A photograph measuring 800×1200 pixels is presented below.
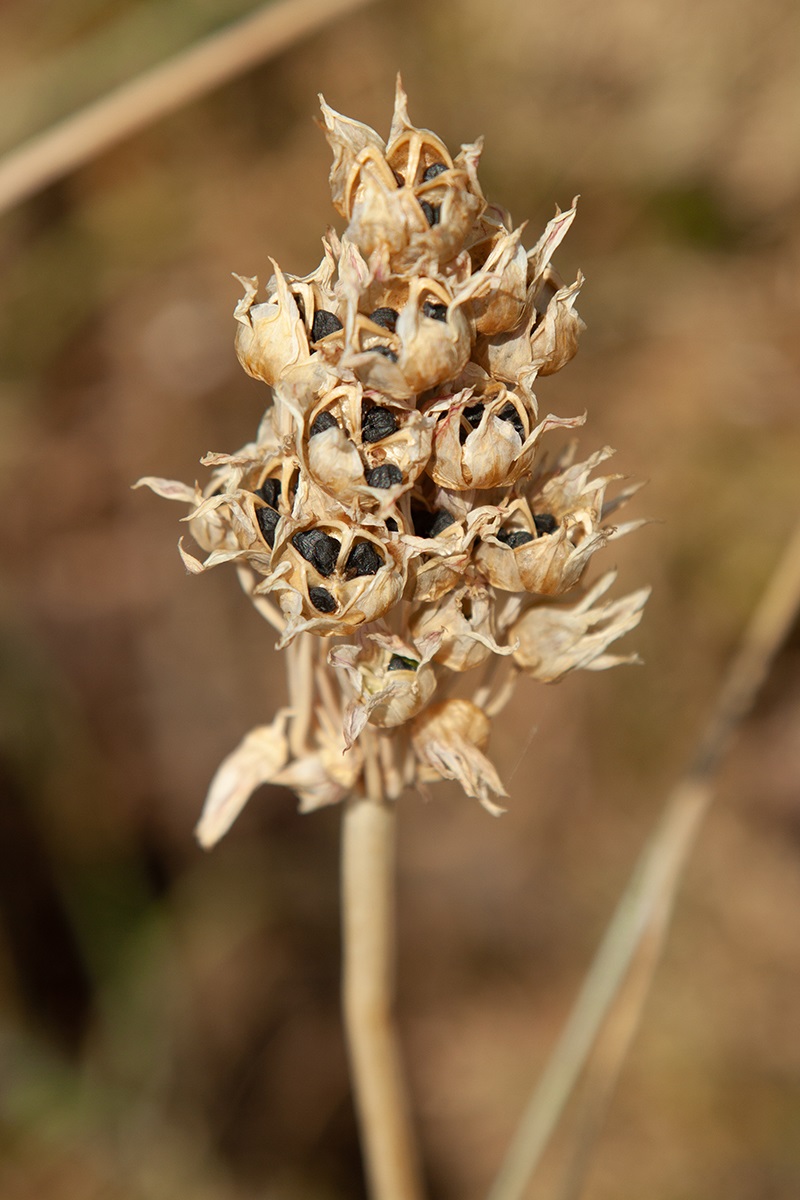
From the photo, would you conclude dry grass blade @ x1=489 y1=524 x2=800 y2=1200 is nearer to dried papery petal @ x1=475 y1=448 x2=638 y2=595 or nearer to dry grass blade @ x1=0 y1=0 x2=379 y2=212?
dried papery petal @ x1=475 y1=448 x2=638 y2=595

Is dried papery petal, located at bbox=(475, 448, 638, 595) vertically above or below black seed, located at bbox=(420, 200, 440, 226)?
below

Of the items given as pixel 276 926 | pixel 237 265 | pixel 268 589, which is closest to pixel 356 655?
pixel 268 589

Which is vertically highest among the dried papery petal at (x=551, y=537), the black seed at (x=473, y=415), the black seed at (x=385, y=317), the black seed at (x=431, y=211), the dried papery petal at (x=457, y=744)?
the black seed at (x=431, y=211)

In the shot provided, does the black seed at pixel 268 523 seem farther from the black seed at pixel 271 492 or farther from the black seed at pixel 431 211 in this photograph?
the black seed at pixel 431 211

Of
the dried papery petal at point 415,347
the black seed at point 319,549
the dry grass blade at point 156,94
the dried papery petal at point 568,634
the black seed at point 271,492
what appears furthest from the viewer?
the dry grass blade at point 156,94

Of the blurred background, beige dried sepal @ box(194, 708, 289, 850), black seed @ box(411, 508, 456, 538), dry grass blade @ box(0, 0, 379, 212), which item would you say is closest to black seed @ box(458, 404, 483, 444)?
black seed @ box(411, 508, 456, 538)

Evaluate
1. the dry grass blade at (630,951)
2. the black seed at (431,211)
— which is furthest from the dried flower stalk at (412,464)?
the dry grass blade at (630,951)

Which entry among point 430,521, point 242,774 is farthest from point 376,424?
point 242,774

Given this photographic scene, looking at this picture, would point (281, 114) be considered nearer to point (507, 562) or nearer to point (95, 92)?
point (95, 92)
